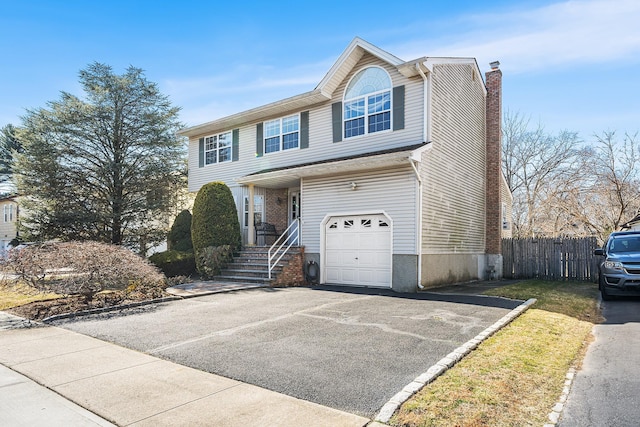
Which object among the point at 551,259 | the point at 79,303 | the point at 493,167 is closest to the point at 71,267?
the point at 79,303

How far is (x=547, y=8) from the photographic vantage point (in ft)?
31.9

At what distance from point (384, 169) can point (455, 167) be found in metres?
3.53

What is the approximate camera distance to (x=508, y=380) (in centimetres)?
441

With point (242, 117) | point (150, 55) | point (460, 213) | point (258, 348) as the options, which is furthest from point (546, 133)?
point (258, 348)

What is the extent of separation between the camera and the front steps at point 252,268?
44.6 feet

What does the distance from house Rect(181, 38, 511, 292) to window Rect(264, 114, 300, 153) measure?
1.9 inches

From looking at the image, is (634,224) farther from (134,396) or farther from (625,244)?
(134,396)

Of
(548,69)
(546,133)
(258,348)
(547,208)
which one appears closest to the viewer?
(258,348)

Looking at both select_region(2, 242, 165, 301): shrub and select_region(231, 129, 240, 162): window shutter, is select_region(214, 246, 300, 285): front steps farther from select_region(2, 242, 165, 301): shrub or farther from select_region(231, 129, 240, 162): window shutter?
select_region(231, 129, 240, 162): window shutter

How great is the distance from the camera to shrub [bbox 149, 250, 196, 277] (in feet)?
50.3

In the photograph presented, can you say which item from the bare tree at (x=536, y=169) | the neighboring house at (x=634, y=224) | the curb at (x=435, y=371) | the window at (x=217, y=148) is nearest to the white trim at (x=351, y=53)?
the window at (x=217, y=148)

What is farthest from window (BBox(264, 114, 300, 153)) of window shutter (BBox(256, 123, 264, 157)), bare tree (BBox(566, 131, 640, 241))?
bare tree (BBox(566, 131, 640, 241))

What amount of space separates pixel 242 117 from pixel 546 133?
24981 millimetres

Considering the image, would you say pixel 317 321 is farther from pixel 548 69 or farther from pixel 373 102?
pixel 548 69
